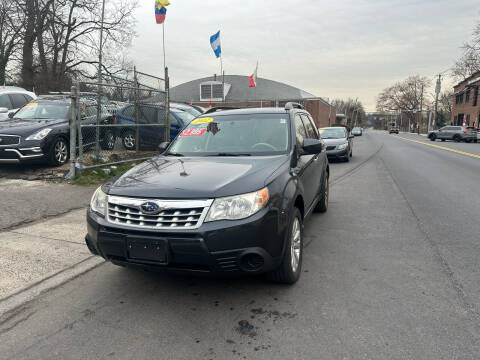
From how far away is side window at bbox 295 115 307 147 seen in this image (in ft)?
14.0

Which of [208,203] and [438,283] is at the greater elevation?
[208,203]

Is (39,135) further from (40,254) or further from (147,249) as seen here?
(147,249)

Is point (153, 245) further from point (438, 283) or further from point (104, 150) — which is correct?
point (104, 150)

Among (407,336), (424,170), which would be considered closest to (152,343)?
(407,336)

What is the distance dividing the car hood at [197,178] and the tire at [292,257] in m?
0.55

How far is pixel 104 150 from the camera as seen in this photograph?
9680 millimetres

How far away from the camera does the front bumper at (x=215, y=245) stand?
268 centimetres

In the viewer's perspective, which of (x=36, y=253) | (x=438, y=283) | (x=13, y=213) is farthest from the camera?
(x=13, y=213)

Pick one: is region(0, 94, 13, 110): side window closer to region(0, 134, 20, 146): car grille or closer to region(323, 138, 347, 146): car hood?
region(0, 134, 20, 146): car grille

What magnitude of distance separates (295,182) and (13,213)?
15.1 feet

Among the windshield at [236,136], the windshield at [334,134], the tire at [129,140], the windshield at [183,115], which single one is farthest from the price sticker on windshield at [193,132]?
the windshield at [334,134]

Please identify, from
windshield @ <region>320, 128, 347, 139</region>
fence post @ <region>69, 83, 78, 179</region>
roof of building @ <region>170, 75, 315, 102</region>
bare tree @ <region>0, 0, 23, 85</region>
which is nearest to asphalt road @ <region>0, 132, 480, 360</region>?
fence post @ <region>69, 83, 78, 179</region>

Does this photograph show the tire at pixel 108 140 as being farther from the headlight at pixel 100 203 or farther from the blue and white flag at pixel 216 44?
the blue and white flag at pixel 216 44

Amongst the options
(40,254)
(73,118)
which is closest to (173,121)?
(73,118)
